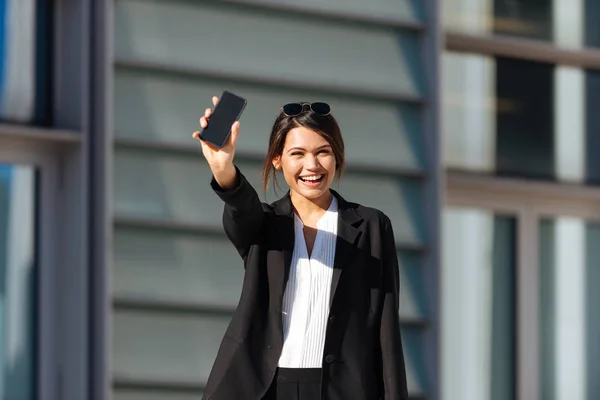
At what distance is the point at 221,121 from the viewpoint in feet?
11.5

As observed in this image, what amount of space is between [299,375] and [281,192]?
326cm

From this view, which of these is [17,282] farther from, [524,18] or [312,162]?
[312,162]

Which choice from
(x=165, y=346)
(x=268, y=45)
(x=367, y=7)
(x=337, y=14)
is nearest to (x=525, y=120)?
(x=367, y=7)

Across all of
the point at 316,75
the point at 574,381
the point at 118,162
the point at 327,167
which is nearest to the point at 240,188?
the point at 327,167

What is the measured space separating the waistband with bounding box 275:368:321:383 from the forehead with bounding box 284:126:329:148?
526 millimetres

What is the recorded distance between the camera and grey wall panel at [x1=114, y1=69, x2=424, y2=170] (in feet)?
23.2

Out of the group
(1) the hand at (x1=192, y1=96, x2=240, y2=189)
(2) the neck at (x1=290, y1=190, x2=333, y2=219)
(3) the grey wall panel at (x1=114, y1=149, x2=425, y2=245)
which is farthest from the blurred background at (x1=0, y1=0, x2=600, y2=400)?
(1) the hand at (x1=192, y1=96, x2=240, y2=189)

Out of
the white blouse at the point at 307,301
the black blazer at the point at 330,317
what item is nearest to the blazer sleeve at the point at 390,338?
the black blazer at the point at 330,317

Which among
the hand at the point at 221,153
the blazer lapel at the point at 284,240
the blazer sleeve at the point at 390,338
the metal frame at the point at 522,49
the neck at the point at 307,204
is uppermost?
the metal frame at the point at 522,49

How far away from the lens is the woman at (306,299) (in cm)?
370

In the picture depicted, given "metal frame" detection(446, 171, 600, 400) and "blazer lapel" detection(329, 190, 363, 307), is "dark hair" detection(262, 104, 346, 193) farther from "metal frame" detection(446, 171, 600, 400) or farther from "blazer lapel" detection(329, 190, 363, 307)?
"metal frame" detection(446, 171, 600, 400)

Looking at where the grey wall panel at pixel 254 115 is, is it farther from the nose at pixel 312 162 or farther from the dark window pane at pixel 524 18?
the nose at pixel 312 162

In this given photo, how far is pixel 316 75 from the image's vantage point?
7.65 metres

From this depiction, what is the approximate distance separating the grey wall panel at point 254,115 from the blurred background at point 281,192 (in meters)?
0.01
